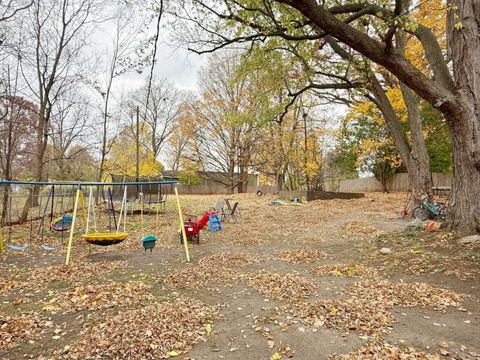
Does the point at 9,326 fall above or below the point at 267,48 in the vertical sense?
below

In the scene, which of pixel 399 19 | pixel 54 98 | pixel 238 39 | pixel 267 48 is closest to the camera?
pixel 399 19

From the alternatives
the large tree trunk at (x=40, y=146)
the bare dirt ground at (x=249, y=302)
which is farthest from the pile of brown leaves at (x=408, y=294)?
the large tree trunk at (x=40, y=146)

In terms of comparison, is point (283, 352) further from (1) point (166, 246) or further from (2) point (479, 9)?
(2) point (479, 9)

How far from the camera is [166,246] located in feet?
26.2

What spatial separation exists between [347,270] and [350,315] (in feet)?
6.28

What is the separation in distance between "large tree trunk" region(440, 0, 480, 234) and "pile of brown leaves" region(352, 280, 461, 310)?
2.62 metres

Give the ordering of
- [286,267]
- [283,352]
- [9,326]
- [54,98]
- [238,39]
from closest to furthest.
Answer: [283,352], [9,326], [286,267], [238,39], [54,98]

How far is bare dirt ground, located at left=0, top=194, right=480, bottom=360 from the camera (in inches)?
121

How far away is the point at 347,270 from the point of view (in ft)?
17.9

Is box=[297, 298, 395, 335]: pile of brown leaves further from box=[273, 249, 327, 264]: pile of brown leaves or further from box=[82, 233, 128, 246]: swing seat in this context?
box=[82, 233, 128, 246]: swing seat

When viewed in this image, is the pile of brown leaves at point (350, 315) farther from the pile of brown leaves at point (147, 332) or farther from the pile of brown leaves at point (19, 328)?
the pile of brown leaves at point (19, 328)

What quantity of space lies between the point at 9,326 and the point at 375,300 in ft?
14.3

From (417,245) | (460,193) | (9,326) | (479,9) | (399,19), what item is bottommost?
(9,326)

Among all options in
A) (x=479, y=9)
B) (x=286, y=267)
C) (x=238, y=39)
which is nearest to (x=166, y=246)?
(x=286, y=267)
